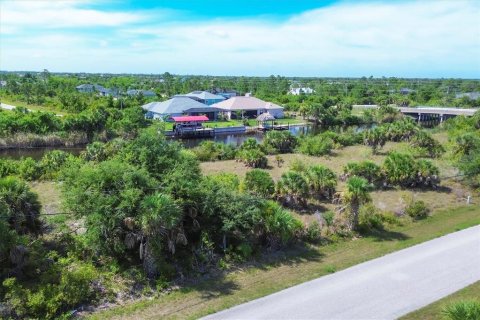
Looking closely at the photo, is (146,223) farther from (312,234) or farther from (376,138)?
(376,138)

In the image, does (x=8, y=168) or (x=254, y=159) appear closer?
(x=8, y=168)

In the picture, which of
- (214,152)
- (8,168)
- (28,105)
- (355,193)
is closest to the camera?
(355,193)

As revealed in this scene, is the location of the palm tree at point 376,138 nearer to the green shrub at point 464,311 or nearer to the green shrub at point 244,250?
the green shrub at point 244,250

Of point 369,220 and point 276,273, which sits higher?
point 369,220

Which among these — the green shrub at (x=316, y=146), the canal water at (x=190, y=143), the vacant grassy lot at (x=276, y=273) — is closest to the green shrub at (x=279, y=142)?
the green shrub at (x=316, y=146)

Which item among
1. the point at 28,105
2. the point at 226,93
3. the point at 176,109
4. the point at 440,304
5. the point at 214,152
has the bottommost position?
the point at 440,304

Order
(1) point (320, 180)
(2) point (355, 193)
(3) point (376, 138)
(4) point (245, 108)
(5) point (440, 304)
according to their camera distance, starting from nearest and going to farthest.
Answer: (5) point (440, 304) → (2) point (355, 193) → (1) point (320, 180) → (3) point (376, 138) → (4) point (245, 108)

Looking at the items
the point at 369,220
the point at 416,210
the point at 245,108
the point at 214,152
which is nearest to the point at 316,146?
the point at 214,152
